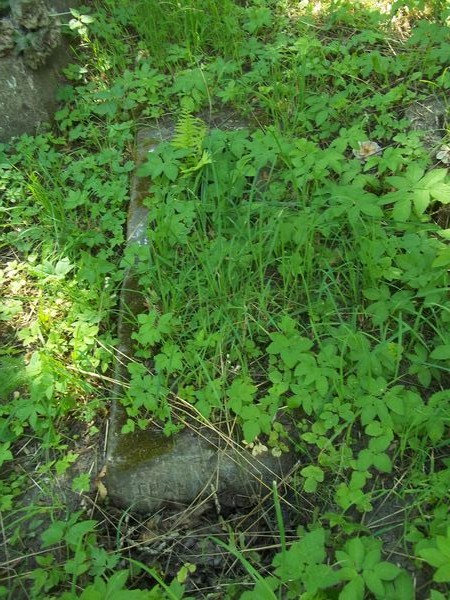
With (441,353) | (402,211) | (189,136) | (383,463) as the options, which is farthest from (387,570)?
(189,136)

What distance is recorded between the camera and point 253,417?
89.7 inches

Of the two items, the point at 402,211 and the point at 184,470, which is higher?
the point at 402,211

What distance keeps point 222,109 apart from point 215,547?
2.50m

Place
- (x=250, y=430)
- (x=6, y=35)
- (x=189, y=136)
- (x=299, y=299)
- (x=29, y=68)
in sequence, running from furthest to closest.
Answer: (x=29, y=68)
(x=6, y=35)
(x=189, y=136)
(x=299, y=299)
(x=250, y=430)

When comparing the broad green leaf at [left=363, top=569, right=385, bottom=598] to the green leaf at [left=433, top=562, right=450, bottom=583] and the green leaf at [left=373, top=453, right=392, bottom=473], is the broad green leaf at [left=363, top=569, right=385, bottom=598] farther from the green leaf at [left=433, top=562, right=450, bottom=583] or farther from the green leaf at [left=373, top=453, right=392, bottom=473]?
the green leaf at [left=373, top=453, right=392, bottom=473]

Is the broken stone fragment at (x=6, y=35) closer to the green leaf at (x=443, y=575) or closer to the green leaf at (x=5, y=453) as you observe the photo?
the green leaf at (x=5, y=453)

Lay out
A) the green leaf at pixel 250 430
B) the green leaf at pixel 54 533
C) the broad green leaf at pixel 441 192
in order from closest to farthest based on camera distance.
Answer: the green leaf at pixel 54 533 → the green leaf at pixel 250 430 → the broad green leaf at pixel 441 192

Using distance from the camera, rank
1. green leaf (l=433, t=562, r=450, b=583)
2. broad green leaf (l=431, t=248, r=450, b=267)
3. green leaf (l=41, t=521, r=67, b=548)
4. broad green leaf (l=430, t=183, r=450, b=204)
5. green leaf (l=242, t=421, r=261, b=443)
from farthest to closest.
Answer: broad green leaf (l=430, t=183, r=450, b=204) → broad green leaf (l=431, t=248, r=450, b=267) → green leaf (l=242, t=421, r=261, b=443) → green leaf (l=41, t=521, r=67, b=548) → green leaf (l=433, t=562, r=450, b=583)

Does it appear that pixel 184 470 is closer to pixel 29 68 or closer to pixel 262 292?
pixel 262 292

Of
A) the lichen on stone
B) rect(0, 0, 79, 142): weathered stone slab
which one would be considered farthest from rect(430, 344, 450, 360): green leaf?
the lichen on stone

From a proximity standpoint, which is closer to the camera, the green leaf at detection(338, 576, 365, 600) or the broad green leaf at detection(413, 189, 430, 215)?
the green leaf at detection(338, 576, 365, 600)

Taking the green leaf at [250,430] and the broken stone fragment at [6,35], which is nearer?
the green leaf at [250,430]

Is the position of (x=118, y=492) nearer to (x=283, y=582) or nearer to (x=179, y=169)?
(x=283, y=582)

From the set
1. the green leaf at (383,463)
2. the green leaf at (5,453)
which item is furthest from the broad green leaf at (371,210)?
the green leaf at (5,453)
